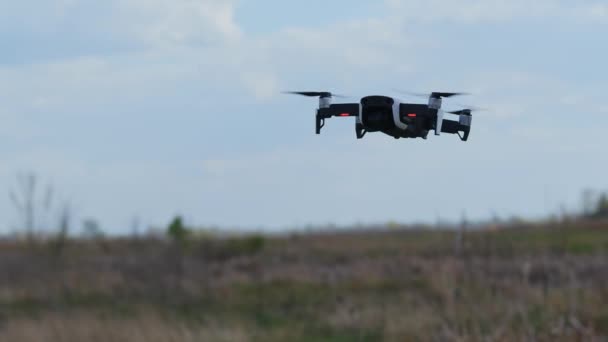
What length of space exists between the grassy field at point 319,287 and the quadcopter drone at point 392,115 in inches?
717

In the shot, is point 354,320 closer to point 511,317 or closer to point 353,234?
point 511,317

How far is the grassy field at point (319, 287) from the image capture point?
965 inches

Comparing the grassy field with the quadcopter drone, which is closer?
the quadcopter drone

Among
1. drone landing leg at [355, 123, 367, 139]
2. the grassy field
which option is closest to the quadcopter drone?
drone landing leg at [355, 123, 367, 139]

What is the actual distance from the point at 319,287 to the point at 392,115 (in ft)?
104

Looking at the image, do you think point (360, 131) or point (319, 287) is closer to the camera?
point (360, 131)

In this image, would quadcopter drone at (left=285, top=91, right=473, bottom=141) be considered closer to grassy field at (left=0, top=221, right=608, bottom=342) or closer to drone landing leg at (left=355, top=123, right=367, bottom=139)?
drone landing leg at (left=355, top=123, right=367, bottom=139)

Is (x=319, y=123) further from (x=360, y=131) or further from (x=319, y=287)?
(x=319, y=287)

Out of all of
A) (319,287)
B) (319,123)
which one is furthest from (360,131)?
(319,287)

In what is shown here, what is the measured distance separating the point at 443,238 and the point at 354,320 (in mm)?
12787

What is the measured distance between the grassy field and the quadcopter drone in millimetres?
18223

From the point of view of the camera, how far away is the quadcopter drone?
4.06 feet

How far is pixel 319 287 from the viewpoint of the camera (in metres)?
32.8

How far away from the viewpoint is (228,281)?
114 feet
